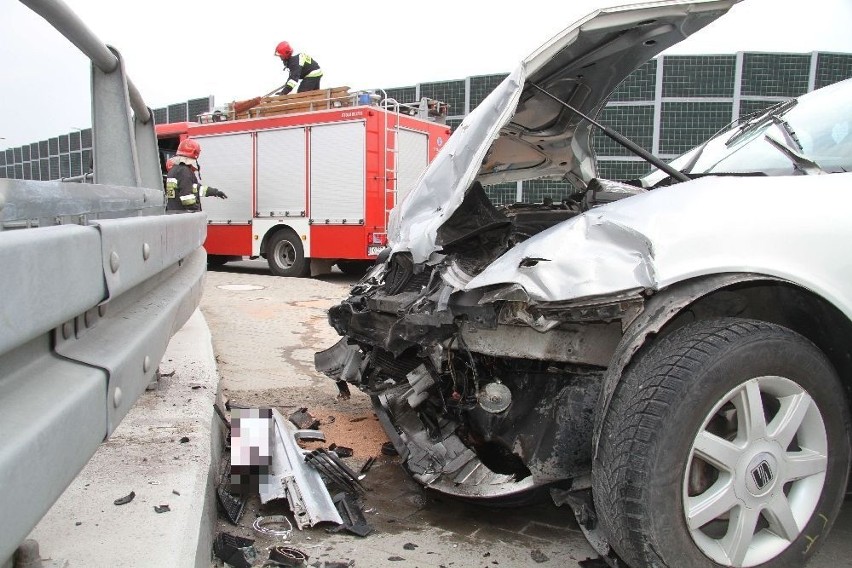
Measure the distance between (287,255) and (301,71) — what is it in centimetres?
352

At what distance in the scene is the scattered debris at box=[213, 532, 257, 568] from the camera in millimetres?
2324

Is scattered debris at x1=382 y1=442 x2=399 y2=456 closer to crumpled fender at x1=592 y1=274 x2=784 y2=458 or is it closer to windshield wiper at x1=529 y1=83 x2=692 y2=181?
crumpled fender at x1=592 y1=274 x2=784 y2=458

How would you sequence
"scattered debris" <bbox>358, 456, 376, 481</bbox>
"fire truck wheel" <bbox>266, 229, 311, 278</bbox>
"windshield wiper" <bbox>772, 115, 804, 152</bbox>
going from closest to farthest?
"windshield wiper" <bbox>772, 115, 804, 152</bbox>
"scattered debris" <bbox>358, 456, 376, 481</bbox>
"fire truck wheel" <bbox>266, 229, 311, 278</bbox>

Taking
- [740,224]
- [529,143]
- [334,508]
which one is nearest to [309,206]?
[529,143]

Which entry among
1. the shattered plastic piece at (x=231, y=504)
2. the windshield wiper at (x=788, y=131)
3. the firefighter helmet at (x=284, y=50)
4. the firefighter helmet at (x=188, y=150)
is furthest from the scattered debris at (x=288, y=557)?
the firefighter helmet at (x=284, y=50)

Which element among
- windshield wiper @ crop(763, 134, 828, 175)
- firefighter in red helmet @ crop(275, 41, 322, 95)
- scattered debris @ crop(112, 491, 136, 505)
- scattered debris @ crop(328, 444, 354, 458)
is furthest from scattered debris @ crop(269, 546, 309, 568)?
firefighter in red helmet @ crop(275, 41, 322, 95)

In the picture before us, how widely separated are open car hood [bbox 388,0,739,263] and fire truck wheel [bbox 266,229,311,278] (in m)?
7.90

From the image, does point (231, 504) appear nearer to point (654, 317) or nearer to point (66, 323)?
point (66, 323)

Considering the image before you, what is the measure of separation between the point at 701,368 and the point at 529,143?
6.93ft

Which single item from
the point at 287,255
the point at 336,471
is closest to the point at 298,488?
the point at 336,471

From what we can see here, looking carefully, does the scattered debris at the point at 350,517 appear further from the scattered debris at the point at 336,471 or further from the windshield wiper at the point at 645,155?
the windshield wiper at the point at 645,155

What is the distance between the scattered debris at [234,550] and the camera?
232 centimetres

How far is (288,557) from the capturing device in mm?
2367

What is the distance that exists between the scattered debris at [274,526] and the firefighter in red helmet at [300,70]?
1071 cm
